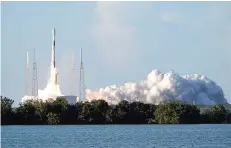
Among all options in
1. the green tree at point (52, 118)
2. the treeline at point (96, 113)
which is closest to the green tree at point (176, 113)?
the treeline at point (96, 113)

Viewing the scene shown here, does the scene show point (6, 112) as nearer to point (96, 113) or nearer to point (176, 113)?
point (96, 113)

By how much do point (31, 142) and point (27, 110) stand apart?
142 ft

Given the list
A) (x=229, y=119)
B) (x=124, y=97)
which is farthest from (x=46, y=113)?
(x=124, y=97)

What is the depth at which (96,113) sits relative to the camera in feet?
347

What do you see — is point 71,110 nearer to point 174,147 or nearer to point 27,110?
point 27,110

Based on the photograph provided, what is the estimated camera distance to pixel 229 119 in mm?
116625

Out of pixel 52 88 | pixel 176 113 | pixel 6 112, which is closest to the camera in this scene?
pixel 6 112

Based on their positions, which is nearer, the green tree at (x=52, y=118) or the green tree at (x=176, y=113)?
the green tree at (x=52, y=118)

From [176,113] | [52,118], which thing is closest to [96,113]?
[52,118]

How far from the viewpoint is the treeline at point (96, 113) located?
4050 inches

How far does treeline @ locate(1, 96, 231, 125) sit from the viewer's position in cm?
10288

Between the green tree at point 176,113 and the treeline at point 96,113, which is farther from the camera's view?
the green tree at point 176,113

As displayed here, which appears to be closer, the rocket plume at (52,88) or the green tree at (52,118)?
the green tree at (52,118)

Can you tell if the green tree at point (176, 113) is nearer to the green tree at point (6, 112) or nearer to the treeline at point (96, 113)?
the treeline at point (96, 113)
